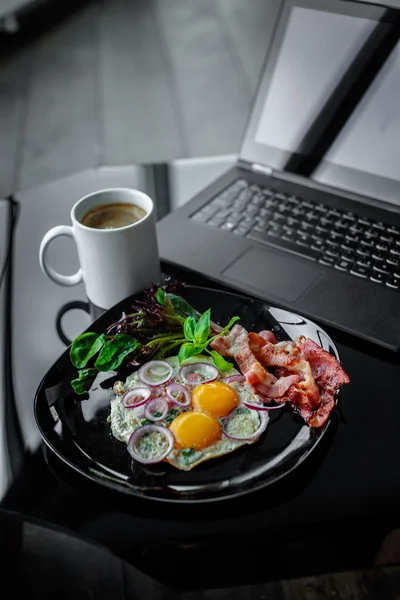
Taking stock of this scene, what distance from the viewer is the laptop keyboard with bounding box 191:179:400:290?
3.59 feet

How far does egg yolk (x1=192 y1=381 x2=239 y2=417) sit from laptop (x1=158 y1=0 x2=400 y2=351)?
23 centimetres

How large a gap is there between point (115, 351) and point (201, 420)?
6.8 inches

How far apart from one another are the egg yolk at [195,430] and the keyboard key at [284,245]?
16.8 inches

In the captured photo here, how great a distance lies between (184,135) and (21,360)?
2086 millimetres

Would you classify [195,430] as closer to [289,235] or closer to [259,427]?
[259,427]

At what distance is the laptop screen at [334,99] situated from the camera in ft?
3.88

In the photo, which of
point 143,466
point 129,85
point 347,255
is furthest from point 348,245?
point 129,85

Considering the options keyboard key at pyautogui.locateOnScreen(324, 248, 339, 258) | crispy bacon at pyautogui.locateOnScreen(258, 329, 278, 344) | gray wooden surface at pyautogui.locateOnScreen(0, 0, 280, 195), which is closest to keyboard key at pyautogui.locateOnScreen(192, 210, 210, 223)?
keyboard key at pyautogui.locateOnScreen(324, 248, 339, 258)

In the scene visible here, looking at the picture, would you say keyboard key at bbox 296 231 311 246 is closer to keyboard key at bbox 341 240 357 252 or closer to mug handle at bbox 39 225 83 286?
keyboard key at bbox 341 240 357 252

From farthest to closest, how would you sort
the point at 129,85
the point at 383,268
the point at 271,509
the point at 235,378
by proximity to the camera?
the point at 129,85 → the point at 383,268 → the point at 235,378 → the point at 271,509

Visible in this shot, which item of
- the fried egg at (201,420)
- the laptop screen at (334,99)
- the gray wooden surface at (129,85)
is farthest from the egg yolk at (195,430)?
the gray wooden surface at (129,85)

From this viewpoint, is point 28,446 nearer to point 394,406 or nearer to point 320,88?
point 394,406

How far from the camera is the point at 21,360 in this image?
3.31 feet

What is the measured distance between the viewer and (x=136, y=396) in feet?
2.80
